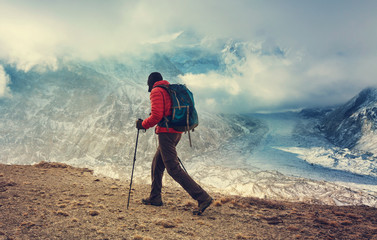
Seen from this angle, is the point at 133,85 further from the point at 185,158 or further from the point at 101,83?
the point at 185,158

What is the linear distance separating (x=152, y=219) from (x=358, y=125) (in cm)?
5818

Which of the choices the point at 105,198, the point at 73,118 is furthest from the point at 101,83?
the point at 105,198

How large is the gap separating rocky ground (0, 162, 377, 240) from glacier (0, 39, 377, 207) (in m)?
19.5

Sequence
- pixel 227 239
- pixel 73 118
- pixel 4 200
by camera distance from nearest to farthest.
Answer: pixel 227 239 < pixel 4 200 < pixel 73 118

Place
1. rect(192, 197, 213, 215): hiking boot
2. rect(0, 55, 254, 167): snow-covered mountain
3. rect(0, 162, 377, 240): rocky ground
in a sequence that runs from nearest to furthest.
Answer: rect(0, 162, 377, 240): rocky ground < rect(192, 197, 213, 215): hiking boot < rect(0, 55, 254, 167): snow-covered mountain

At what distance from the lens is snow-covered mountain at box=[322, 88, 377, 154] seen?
42844 mm

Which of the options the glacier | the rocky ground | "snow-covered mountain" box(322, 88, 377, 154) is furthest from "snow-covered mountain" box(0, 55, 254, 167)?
the rocky ground

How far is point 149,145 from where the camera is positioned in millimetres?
45094

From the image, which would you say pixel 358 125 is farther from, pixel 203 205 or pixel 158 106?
pixel 158 106

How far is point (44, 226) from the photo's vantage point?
421 cm

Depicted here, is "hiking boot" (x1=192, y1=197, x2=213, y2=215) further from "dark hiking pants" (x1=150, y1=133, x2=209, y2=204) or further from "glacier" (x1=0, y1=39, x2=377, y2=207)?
"glacier" (x1=0, y1=39, x2=377, y2=207)

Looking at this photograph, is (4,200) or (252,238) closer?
(252,238)

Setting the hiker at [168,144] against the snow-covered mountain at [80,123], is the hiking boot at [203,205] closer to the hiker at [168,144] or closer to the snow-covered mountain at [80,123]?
the hiker at [168,144]

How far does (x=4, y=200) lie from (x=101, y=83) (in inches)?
2241
